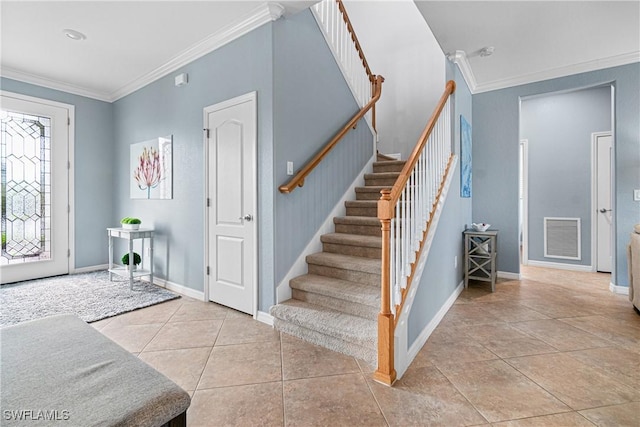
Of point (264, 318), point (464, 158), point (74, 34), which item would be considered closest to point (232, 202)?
point (264, 318)

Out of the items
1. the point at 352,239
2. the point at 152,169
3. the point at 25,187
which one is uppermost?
the point at 152,169

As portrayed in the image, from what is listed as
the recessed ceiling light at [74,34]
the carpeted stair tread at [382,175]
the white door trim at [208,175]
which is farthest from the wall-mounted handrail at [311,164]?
the recessed ceiling light at [74,34]

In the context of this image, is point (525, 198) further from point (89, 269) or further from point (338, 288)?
point (89, 269)

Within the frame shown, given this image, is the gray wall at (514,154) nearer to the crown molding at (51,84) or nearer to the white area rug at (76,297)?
the white area rug at (76,297)

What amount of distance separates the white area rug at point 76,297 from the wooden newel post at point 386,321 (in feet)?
8.27

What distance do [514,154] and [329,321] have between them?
145 inches

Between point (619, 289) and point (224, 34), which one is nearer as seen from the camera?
point (224, 34)

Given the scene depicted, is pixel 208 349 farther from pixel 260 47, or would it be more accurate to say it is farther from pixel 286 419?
pixel 260 47

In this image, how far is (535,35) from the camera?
3.18 metres

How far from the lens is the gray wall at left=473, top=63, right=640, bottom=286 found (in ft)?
11.7

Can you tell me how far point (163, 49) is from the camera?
342 centimetres

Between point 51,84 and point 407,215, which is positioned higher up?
point 51,84

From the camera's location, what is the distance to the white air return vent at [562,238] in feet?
15.8

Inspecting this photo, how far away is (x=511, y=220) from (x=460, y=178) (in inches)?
52.5
